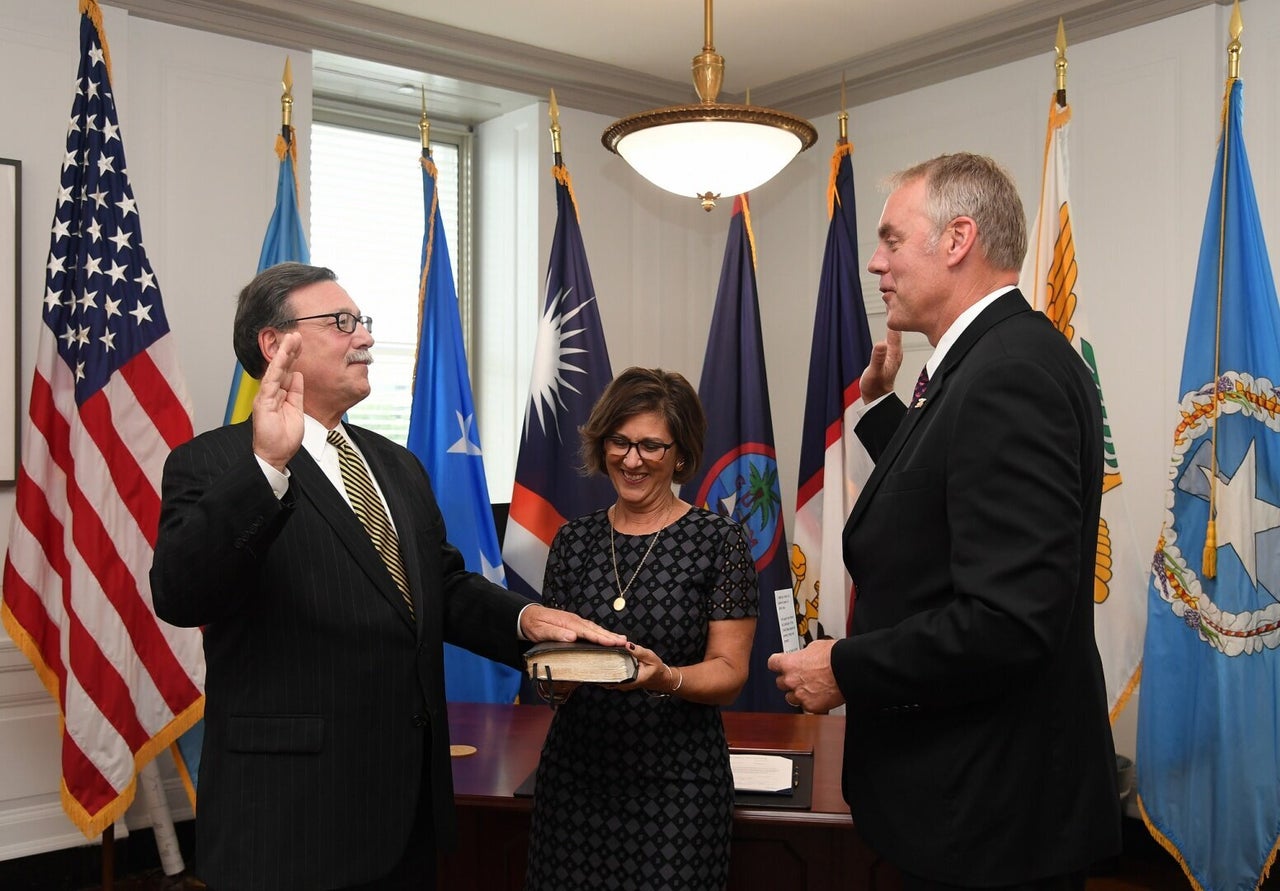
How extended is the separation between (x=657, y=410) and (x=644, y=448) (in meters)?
0.10

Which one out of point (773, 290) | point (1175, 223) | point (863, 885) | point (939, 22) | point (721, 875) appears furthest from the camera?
point (773, 290)

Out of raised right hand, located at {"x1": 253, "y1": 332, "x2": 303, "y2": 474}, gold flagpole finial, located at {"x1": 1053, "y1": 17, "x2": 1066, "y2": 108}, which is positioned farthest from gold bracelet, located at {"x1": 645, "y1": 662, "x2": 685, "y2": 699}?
gold flagpole finial, located at {"x1": 1053, "y1": 17, "x2": 1066, "y2": 108}

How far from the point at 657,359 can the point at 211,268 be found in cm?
221

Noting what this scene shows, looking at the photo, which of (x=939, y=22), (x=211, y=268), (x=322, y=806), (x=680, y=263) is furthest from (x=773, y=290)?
(x=322, y=806)

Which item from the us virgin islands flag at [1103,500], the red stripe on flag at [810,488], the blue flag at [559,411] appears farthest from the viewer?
the red stripe on flag at [810,488]

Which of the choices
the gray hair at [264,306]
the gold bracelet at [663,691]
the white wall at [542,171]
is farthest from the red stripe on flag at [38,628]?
the gold bracelet at [663,691]

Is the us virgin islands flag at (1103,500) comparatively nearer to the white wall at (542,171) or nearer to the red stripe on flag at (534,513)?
the white wall at (542,171)

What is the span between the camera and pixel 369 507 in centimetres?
199

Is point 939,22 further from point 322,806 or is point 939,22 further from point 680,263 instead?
point 322,806

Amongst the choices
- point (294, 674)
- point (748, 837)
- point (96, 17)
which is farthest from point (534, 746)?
point (96, 17)

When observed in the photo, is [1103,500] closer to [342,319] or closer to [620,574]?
[620,574]

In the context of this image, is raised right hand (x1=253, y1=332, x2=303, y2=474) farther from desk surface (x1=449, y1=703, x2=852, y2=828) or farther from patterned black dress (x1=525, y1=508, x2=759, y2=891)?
desk surface (x1=449, y1=703, x2=852, y2=828)

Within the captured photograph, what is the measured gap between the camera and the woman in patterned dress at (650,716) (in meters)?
2.11

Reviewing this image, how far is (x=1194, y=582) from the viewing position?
11.1 ft
